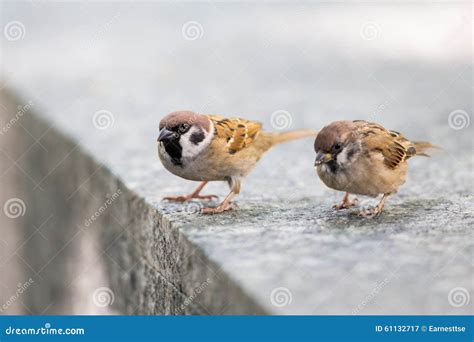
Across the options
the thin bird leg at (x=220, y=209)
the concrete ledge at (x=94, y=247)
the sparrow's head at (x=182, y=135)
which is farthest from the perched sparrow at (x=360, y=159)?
the concrete ledge at (x=94, y=247)

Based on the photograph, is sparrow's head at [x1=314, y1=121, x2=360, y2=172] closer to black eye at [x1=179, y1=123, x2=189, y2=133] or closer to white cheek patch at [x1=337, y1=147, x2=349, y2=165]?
white cheek patch at [x1=337, y1=147, x2=349, y2=165]

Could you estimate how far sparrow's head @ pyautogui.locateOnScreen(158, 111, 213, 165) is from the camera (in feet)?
12.0

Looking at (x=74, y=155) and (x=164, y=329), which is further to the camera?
(x=74, y=155)

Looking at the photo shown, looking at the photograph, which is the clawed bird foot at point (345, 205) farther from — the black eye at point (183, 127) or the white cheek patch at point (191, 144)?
the black eye at point (183, 127)

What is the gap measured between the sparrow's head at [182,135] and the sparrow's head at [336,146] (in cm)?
62

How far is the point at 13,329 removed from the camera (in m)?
3.12

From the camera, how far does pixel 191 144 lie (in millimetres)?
3750

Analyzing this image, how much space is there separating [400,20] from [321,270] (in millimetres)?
8190

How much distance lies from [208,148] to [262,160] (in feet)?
4.34

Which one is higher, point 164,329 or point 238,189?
point 238,189

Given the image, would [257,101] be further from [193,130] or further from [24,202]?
[193,130]

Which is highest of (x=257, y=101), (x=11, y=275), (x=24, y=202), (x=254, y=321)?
(x=257, y=101)

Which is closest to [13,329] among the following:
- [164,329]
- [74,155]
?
[164,329]

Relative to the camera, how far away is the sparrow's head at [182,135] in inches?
144
